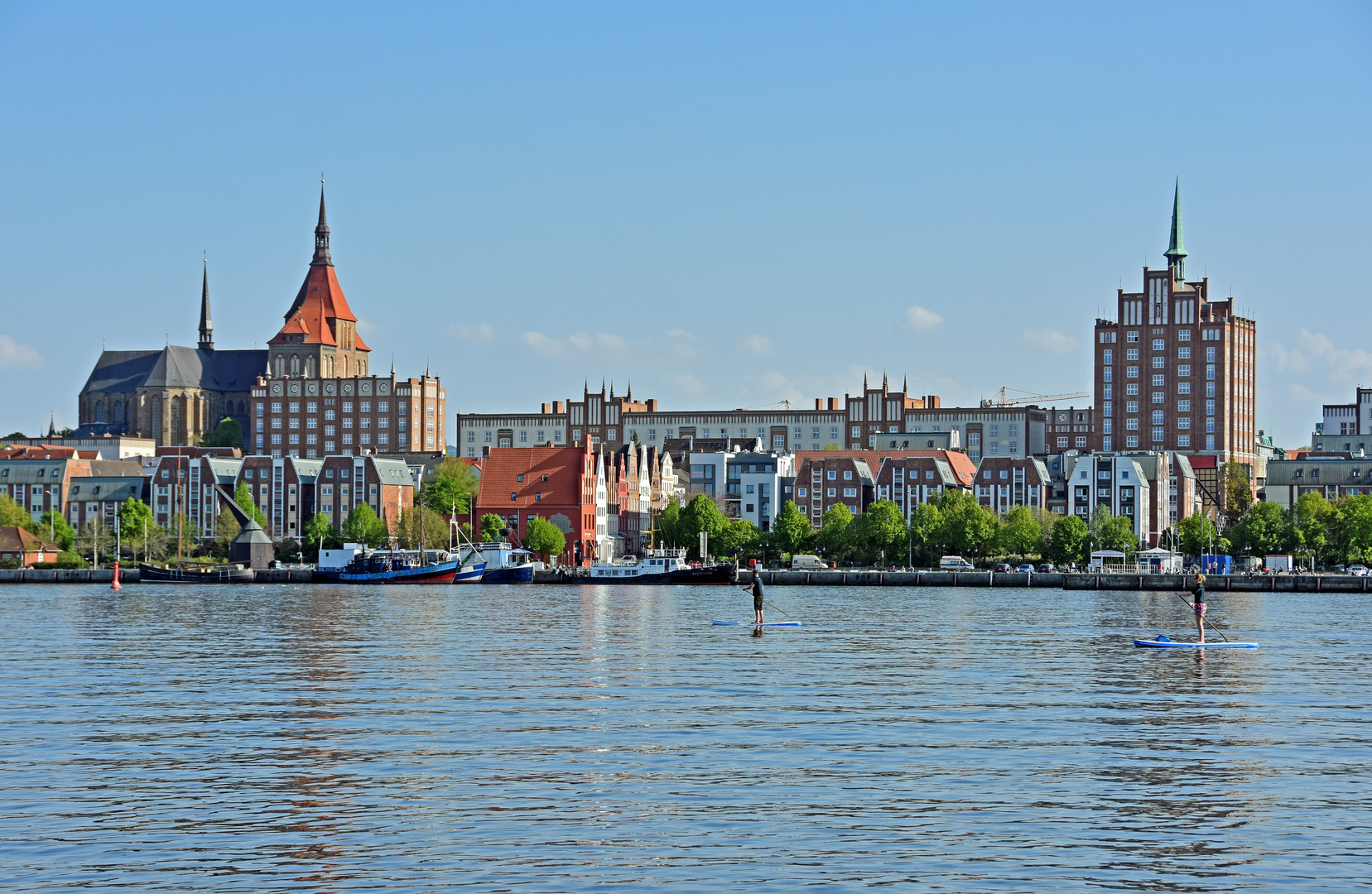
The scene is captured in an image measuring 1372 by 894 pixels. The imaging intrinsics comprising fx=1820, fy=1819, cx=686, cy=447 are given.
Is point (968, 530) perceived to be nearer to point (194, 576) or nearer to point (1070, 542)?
point (1070, 542)

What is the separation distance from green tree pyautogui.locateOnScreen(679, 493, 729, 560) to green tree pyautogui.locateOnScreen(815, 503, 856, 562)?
1067cm

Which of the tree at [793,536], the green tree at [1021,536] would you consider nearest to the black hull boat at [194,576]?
the tree at [793,536]

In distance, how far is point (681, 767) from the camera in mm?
31297

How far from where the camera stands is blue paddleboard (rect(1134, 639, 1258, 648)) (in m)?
60.0

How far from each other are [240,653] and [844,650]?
65.9 ft

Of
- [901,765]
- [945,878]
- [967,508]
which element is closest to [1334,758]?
[901,765]

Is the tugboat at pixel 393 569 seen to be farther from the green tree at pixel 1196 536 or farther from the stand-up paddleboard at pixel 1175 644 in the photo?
the stand-up paddleboard at pixel 1175 644

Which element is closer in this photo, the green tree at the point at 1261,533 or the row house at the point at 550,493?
the green tree at the point at 1261,533

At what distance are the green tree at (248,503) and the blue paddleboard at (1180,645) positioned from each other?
144 metres

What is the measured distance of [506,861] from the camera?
2370 cm

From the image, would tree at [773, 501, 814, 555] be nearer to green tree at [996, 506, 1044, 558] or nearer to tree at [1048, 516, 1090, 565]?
green tree at [996, 506, 1044, 558]

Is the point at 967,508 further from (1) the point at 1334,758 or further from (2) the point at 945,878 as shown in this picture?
(2) the point at 945,878

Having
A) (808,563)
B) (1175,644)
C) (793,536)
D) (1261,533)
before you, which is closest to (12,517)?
(793,536)

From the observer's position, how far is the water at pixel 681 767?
2364 cm
